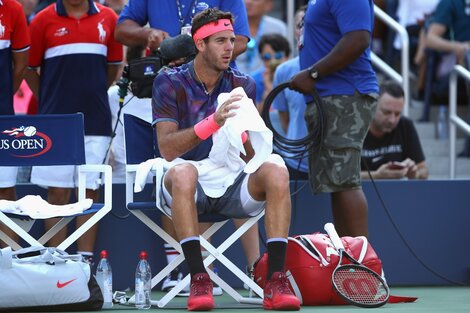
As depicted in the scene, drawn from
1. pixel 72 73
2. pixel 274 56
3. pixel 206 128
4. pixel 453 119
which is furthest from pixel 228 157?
pixel 453 119

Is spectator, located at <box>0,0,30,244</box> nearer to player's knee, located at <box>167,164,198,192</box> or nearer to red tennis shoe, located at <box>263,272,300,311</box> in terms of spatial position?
player's knee, located at <box>167,164,198,192</box>

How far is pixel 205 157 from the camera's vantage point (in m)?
7.29

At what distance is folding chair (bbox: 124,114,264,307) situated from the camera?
703cm

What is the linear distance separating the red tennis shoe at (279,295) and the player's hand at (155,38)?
1954 mm

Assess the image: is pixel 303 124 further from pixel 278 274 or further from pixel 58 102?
pixel 278 274

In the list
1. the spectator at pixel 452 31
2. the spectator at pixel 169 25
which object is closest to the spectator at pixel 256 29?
the spectator at pixel 452 31

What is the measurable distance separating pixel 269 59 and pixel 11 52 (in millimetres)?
3256

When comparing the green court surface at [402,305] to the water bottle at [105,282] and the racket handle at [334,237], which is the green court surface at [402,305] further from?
the racket handle at [334,237]

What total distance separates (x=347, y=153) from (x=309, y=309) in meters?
1.31

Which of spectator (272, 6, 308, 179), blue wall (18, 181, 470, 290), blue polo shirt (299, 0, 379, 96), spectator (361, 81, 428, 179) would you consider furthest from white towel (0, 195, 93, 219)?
spectator (361, 81, 428, 179)

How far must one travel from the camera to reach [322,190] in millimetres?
7902

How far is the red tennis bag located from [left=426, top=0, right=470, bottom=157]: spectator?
15.2 ft

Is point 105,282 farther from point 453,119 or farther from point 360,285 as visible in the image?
point 453,119

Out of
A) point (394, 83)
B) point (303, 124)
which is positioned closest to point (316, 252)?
point (303, 124)
